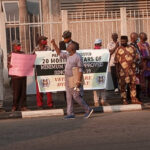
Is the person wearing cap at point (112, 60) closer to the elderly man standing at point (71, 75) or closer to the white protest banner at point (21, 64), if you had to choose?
the white protest banner at point (21, 64)

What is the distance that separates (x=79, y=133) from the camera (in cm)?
1013

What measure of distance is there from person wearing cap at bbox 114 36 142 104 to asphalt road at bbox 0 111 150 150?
5.00ft

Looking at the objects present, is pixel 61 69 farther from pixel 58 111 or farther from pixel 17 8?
pixel 17 8

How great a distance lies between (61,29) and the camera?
18516 millimetres

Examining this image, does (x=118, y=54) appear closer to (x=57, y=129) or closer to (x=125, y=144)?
(x=57, y=129)

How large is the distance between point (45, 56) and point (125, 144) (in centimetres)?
529

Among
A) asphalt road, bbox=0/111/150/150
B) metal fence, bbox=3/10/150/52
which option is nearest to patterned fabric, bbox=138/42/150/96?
metal fence, bbox=3/10/150/52

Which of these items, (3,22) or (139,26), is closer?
(3,22)

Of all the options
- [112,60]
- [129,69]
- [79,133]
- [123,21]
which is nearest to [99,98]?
[129,69]

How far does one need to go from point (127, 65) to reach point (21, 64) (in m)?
2.46

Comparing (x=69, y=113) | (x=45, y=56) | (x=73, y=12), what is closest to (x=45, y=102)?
(x=45, y=56)

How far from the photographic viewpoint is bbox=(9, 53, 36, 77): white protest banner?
44.6 feet

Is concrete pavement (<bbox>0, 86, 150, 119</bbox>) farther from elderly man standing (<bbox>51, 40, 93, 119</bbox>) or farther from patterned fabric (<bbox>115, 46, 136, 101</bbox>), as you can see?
elderly man standing (<bbox>51, 40, 93, 119</bbox>)

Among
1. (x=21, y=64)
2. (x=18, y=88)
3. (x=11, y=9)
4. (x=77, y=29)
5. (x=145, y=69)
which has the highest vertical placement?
(x=11, y=9)
